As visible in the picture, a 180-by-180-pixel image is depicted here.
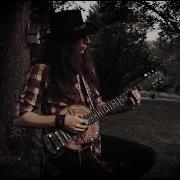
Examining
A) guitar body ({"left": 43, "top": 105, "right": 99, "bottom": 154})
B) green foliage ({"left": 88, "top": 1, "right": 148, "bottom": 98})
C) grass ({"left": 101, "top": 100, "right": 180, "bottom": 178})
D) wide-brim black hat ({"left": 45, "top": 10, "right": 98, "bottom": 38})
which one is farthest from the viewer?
green foliage ({"left": 88, "top": 1, "right": 148, "bottom": 98})

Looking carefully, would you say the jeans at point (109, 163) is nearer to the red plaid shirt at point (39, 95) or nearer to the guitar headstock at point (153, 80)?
the red plaid shirt at point (39, 95)

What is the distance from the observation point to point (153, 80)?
127 inches

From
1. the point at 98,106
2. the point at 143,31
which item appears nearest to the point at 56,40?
the point at 98,106

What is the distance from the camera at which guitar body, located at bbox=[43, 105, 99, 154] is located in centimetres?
287

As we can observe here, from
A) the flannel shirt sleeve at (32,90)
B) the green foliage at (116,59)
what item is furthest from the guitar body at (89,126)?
the green foliage at (116,59)

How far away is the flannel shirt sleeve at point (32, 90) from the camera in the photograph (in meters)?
2.77

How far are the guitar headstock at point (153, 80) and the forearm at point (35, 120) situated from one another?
870mm

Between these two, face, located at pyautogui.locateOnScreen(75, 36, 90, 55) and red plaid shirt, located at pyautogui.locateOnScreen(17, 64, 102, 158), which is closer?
red plaid shirt, located at pyautogui.locateOnScreen(17, 64, 102, 158)

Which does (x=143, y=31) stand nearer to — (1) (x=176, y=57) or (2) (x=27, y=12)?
(1) (x=176, y=57)

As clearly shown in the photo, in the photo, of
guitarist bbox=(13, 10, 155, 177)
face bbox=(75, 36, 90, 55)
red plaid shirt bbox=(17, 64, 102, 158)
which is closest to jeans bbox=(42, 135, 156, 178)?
guitarist bbox=(13, 10, 155, 177)

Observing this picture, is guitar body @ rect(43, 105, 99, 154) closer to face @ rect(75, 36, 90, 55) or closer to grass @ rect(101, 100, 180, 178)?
face @ rect(75, 36, 90, 55)

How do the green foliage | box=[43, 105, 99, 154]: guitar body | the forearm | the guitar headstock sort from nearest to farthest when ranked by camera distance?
the forearm < box=[43, 105, 99, 154]: guitar body < the guitar headstock < the green foliage

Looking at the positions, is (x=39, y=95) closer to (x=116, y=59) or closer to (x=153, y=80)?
(x=153, y=80)

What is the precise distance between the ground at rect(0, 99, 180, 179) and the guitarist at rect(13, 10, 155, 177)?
2629mm
